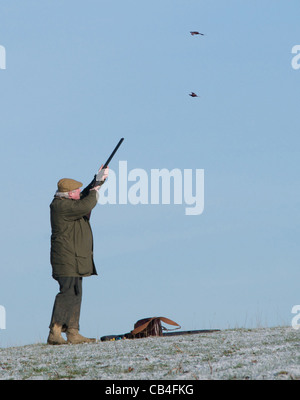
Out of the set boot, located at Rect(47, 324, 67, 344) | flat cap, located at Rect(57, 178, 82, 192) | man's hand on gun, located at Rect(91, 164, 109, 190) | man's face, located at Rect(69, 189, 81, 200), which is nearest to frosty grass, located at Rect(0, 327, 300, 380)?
boot, located at Rect(47, 324, 67, 344)

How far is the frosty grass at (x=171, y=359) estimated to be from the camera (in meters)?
8.46

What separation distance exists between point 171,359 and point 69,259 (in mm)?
4694

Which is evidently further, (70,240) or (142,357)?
(70,240)

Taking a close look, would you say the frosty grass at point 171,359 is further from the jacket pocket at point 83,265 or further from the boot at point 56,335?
the jacket pocket at point 83,265

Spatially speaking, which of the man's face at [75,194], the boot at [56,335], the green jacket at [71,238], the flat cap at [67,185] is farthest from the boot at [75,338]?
the flat cap at [67,185]

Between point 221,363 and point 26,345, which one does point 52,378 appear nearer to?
point 221,363

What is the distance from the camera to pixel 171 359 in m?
9.98

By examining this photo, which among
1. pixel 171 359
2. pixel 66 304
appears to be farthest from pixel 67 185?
pixel 171 359

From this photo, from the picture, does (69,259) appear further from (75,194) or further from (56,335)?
(56,335)

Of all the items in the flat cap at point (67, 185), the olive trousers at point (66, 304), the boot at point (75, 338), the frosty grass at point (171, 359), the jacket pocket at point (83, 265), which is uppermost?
the flat cap at point (67, 185)

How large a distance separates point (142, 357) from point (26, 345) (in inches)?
201

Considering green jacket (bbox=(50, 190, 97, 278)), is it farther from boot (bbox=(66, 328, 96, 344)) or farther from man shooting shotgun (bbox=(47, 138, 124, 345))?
boot (bbox=(66, 328, 96, 344))
